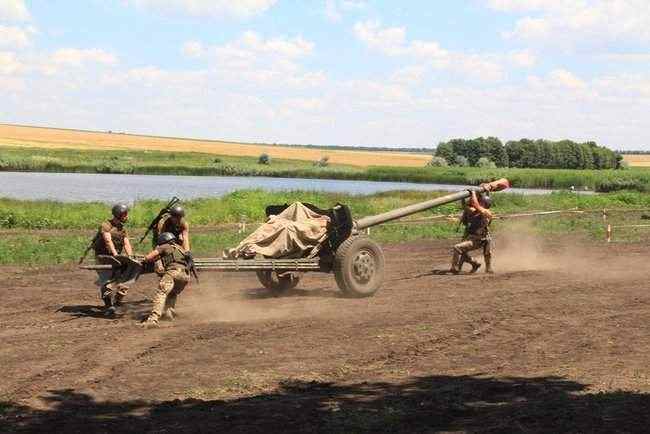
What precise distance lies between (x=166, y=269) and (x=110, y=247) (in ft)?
3.80

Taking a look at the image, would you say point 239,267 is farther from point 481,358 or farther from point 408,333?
point 481,358

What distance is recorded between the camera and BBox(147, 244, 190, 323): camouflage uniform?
1354 cm

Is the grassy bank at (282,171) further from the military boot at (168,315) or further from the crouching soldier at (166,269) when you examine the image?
the crouching soldier at (166,269)

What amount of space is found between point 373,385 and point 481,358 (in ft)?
7.10

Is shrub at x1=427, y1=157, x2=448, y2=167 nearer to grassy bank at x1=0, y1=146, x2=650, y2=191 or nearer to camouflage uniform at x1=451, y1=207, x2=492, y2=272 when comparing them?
grassy bank at x1=0, y1=146, x2=650, y2=191

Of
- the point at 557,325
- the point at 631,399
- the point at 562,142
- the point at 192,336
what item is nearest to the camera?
the point at 631,399

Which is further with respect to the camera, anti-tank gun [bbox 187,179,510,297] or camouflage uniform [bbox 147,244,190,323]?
anti-tank gun [bbox 187,179,510,297]

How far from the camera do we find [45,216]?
34.5 meters

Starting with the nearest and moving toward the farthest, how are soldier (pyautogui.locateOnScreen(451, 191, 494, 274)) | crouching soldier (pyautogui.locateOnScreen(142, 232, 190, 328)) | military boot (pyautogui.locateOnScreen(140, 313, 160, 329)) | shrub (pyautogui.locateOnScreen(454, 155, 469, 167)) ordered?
1. military boot (pyautogui.locateOnScreen(140, 313, 160, 329))
2. crouching soldier (pyautogui.locateOnScreen(142, 232, 190, 328))
3. soldier (pyautogui.locateOnScreen(451, 191, 494, 274))
4. shrub (pyautogui.locateOnScreen(454, 155, 469, 167))

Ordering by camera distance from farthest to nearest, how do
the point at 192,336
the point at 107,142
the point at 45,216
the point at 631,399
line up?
the point at 107,142
the point at 45,216
the point at 192,336
the point at 631,399

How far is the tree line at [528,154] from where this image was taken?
425ft

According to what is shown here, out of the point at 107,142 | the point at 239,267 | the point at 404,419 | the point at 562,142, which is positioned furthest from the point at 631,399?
the point at 107,142

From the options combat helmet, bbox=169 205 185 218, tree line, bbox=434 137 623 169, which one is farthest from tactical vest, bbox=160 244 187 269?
tree line, bbox=434 137 623 169

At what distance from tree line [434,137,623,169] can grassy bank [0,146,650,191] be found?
19991 millimetres
